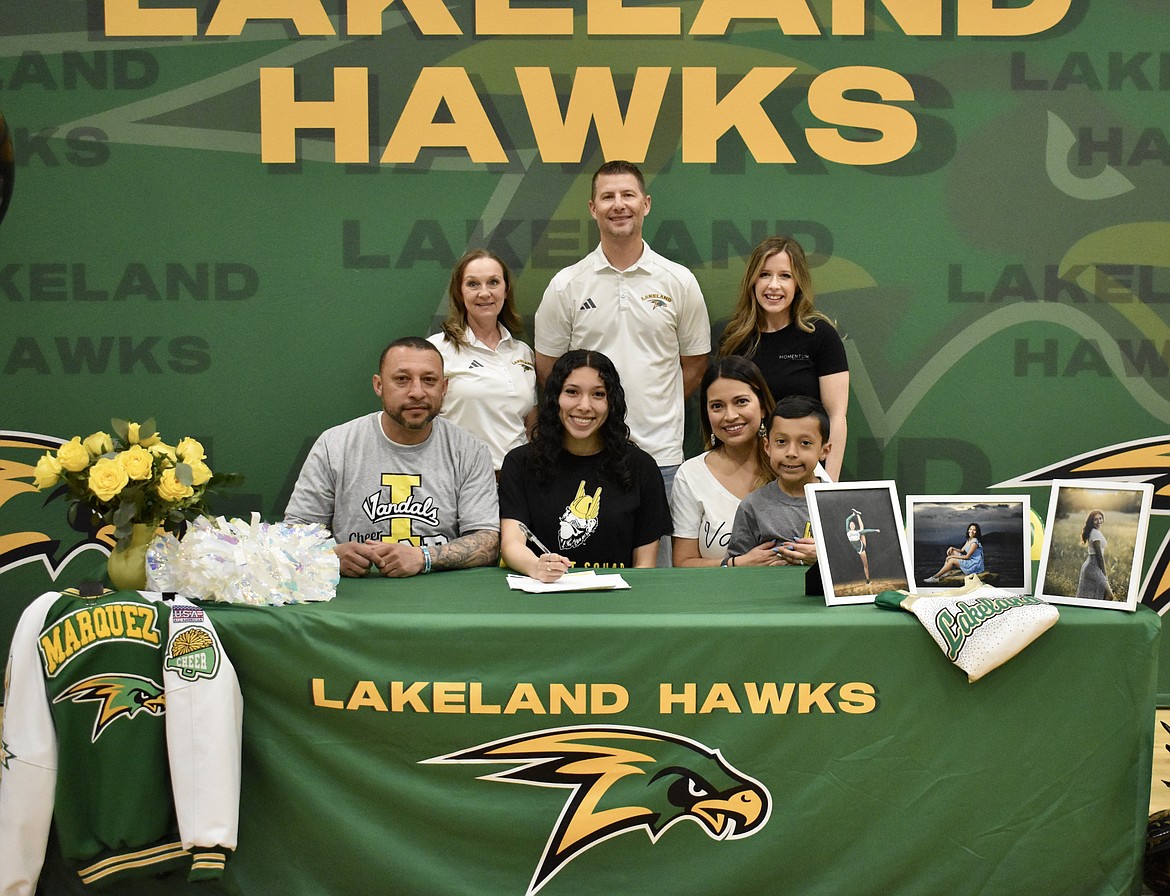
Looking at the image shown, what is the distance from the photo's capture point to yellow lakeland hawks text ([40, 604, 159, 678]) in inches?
83.4

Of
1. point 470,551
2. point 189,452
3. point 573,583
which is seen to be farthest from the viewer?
point 470,551

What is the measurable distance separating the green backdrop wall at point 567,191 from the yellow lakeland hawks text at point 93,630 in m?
1.89

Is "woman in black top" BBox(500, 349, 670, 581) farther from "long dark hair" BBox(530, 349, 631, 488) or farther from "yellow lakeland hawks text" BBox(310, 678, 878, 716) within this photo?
"yellow lakeland hawks text" BBox(310, 678, 878, 716)

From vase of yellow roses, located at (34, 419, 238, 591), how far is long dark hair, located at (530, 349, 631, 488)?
0.94m

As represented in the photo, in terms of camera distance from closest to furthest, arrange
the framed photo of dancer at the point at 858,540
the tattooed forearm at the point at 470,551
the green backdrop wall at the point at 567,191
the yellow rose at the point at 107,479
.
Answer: the yellow rose at the point at 107,479
the framed photo of dancer at the point at 858,540
the tattooed forearm at the point at 470,551
the green backdrop wall at the point at 567,191

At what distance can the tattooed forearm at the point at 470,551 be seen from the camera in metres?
2.76

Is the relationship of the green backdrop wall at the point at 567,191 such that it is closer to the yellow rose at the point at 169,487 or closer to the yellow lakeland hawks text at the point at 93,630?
the yellow rose at the point at 169,487

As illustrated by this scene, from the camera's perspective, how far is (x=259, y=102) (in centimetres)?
388

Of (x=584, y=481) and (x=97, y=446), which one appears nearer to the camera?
(x=97, y=446)

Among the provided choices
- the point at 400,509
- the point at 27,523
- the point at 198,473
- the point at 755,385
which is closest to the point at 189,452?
the point at 198,473

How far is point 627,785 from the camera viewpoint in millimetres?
2195

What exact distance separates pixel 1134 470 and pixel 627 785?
274cm

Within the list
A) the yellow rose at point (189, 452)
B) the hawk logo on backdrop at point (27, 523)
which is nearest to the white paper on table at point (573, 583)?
the yellow rose at point (189, 452)

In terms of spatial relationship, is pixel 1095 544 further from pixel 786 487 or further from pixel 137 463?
pixel 137 463
